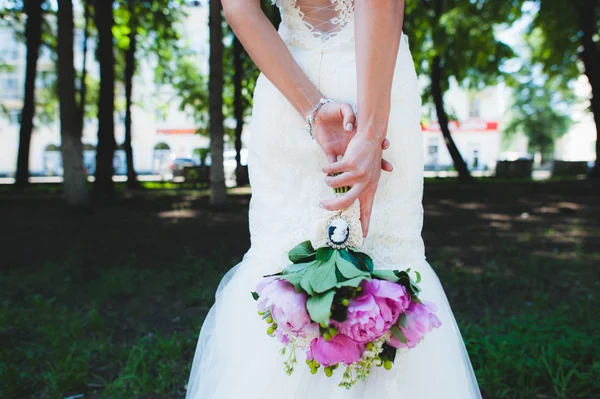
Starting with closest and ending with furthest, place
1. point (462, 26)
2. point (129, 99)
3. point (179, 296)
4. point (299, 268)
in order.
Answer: point (299, 268) < point (179, 296) < point (462, 26) < point (129, 99)

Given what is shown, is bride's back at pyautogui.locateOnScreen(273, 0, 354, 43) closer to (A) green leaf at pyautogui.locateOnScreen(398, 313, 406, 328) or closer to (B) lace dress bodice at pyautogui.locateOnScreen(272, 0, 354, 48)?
(B) lace dress bodice at pyautogui.locateOnScreen(272, 0, 354, 48)

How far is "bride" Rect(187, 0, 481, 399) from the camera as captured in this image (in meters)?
1.52

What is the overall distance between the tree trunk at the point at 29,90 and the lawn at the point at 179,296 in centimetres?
883

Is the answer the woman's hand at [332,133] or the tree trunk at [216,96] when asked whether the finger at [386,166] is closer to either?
the woman's hand at [332,133]

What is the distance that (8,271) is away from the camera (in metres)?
5.86

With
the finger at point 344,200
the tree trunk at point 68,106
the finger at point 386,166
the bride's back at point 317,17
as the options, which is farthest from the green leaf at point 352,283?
the tree trunk at point 68,106

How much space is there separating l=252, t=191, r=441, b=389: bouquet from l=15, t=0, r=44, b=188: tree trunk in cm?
1630

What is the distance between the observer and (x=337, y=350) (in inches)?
51.7

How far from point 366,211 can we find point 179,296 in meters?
3.75

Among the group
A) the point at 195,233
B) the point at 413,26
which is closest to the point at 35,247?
the point at 195,233

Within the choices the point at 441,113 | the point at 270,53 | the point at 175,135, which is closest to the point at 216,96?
the point at 270,53

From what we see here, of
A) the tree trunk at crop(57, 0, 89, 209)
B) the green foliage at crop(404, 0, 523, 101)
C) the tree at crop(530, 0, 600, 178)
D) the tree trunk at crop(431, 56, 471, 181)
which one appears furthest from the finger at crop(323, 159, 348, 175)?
the tree trunk at crop(431, 56, 471, 181)

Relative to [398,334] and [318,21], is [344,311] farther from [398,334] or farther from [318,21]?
[318,21]

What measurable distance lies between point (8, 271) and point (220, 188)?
17.2 ft
